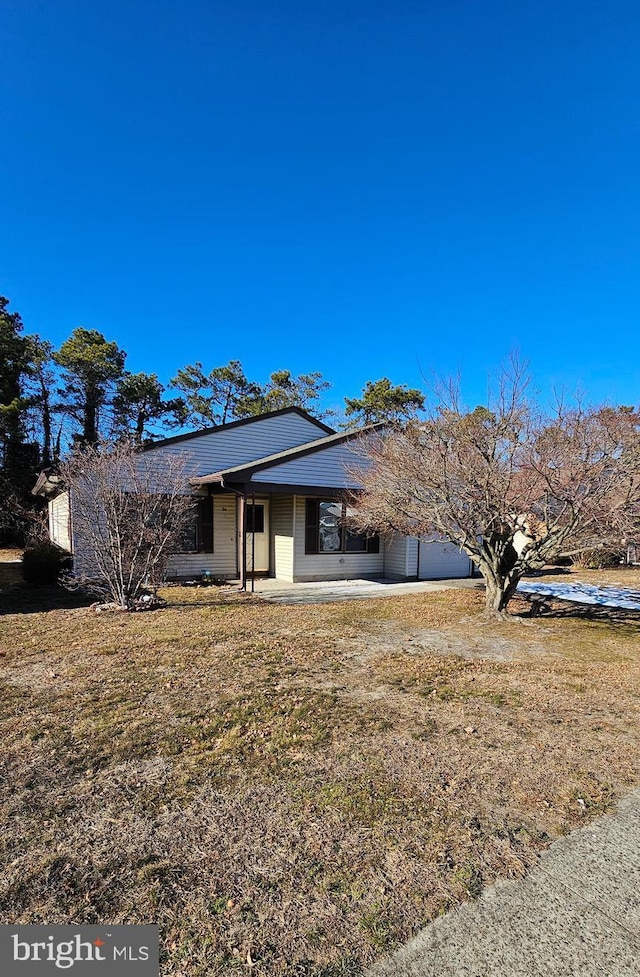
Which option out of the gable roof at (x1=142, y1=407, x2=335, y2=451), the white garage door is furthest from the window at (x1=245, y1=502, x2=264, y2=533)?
the white garage door

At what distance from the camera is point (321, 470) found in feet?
41.1

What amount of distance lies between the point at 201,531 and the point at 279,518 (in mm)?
2230

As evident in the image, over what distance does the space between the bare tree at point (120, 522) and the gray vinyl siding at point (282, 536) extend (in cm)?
366

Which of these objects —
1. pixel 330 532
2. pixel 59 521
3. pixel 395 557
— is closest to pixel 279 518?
pixel 330 532

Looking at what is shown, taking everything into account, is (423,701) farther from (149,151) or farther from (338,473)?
(149,151)

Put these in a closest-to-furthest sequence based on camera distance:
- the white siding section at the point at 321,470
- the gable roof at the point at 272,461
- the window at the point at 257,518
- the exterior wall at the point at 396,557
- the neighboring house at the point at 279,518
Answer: the gable roof at the point at 272,461
the white siding section at the point at 321,470
the neighboring house at the point at 279,518
the window at the point at 257,518
the exterior wall at the point at 396,557

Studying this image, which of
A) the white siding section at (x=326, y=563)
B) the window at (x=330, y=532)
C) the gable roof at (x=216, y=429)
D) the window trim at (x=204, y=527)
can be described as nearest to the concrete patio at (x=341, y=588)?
the white siding section at (x=326, y=563)

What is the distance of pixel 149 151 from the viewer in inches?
443

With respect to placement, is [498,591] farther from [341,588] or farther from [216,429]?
[216,429]

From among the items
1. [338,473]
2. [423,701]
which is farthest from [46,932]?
[338,473]

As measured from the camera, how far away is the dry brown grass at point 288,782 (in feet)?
6.51

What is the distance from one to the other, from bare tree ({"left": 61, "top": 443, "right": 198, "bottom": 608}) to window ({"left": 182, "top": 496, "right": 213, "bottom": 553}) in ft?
8.55

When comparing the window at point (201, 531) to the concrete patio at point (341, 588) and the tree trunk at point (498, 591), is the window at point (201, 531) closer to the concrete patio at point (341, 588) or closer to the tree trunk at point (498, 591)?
the concrete patio at point (341, 588)

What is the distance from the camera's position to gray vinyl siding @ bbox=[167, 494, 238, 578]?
12305 millimetres
